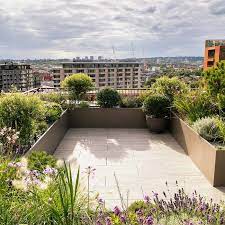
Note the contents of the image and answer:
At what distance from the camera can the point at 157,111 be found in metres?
6.73

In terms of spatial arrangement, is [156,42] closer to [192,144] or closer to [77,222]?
[192,144]

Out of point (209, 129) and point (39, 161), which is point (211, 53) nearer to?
point (209, 129)

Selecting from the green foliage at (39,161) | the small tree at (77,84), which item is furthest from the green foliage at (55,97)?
the green foliage at (39,161)

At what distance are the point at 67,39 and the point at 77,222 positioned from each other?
33.7 ft

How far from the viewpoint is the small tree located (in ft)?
24.8

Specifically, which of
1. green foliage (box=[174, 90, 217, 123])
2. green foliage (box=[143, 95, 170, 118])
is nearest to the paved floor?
green foliage (box=[143, 95, 170, 118])

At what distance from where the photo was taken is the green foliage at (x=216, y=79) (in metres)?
5.34

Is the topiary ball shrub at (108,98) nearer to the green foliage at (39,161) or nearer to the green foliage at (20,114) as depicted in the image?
the green foliage at (20,114)

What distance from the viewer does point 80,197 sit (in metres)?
2.12

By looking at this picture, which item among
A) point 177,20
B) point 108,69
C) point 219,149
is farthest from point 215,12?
point 108,69

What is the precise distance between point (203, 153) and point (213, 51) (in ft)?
134

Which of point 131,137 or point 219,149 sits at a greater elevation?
point 219,149

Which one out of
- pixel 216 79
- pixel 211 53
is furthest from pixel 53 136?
pixel 211 53

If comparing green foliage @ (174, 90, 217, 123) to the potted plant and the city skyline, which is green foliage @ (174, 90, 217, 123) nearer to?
the potted plant
